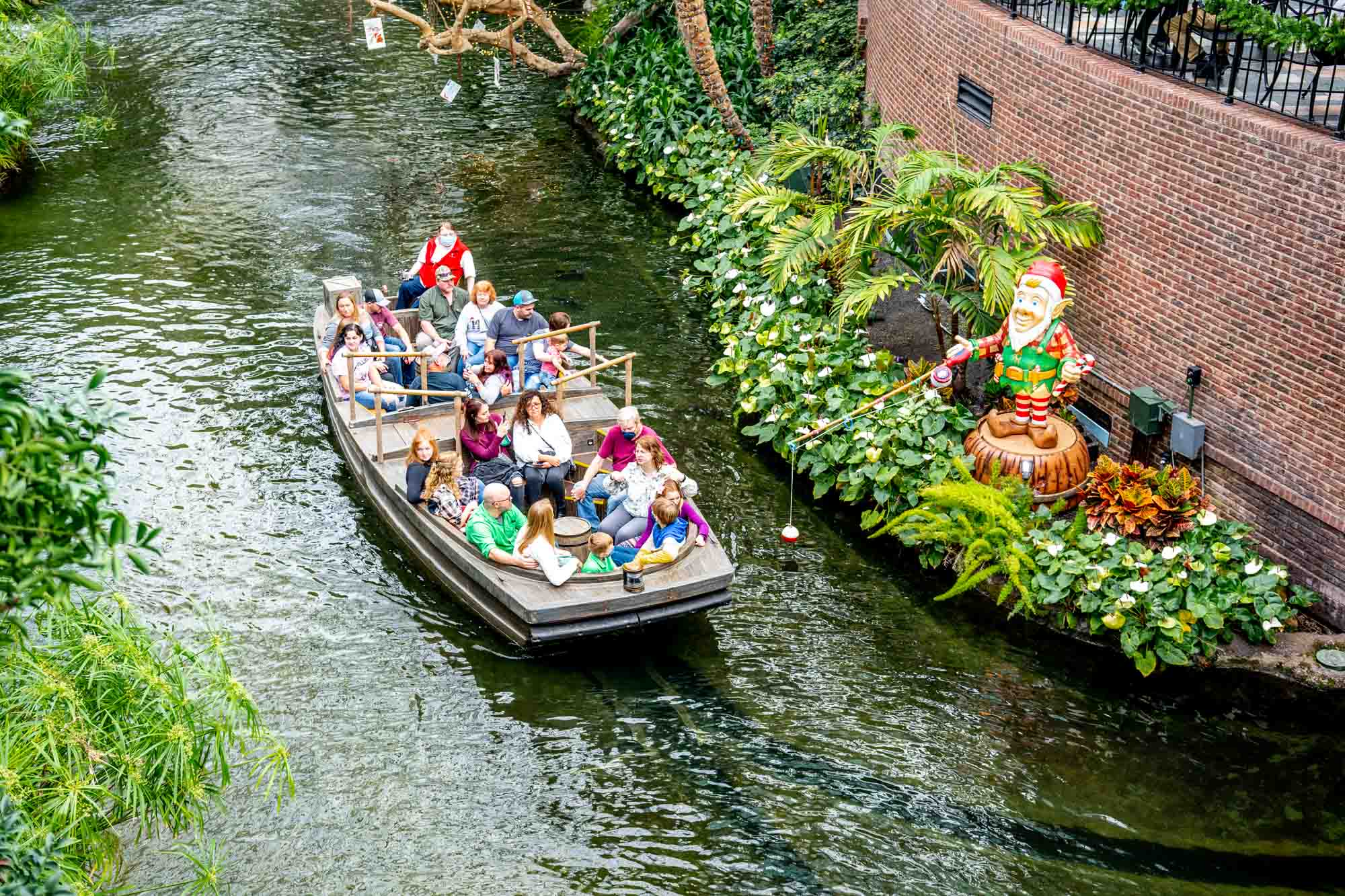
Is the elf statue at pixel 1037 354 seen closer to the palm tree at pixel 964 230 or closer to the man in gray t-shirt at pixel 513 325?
the palm tree at pixel 964 230

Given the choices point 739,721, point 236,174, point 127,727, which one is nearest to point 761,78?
point 236,174

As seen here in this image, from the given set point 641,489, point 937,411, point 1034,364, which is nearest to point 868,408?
point 937,411

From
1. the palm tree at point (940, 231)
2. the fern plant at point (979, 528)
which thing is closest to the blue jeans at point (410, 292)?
the palm tree at point (940, 231)

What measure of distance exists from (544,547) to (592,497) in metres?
1.54

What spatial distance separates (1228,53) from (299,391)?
10.6 m

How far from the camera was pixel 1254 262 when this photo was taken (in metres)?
11.3

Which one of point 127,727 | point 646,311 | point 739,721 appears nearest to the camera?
point 127,727

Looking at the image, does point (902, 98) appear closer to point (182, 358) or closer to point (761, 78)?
point (761, 78)

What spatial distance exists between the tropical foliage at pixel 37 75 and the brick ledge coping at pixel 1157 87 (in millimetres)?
14913

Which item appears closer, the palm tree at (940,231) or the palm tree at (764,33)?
the palm tree at (940,231)

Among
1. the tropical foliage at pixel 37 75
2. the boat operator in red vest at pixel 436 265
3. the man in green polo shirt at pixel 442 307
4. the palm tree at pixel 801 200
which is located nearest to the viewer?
the palm tree at pixel 801 200

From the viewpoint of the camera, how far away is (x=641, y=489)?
11.9 metres

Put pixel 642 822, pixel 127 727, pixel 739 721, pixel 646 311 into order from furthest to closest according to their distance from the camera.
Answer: pixel 646 311 < pixel 739 721 < pixel 642 822 < pixel 127 727

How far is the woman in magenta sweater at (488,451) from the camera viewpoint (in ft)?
40.7
